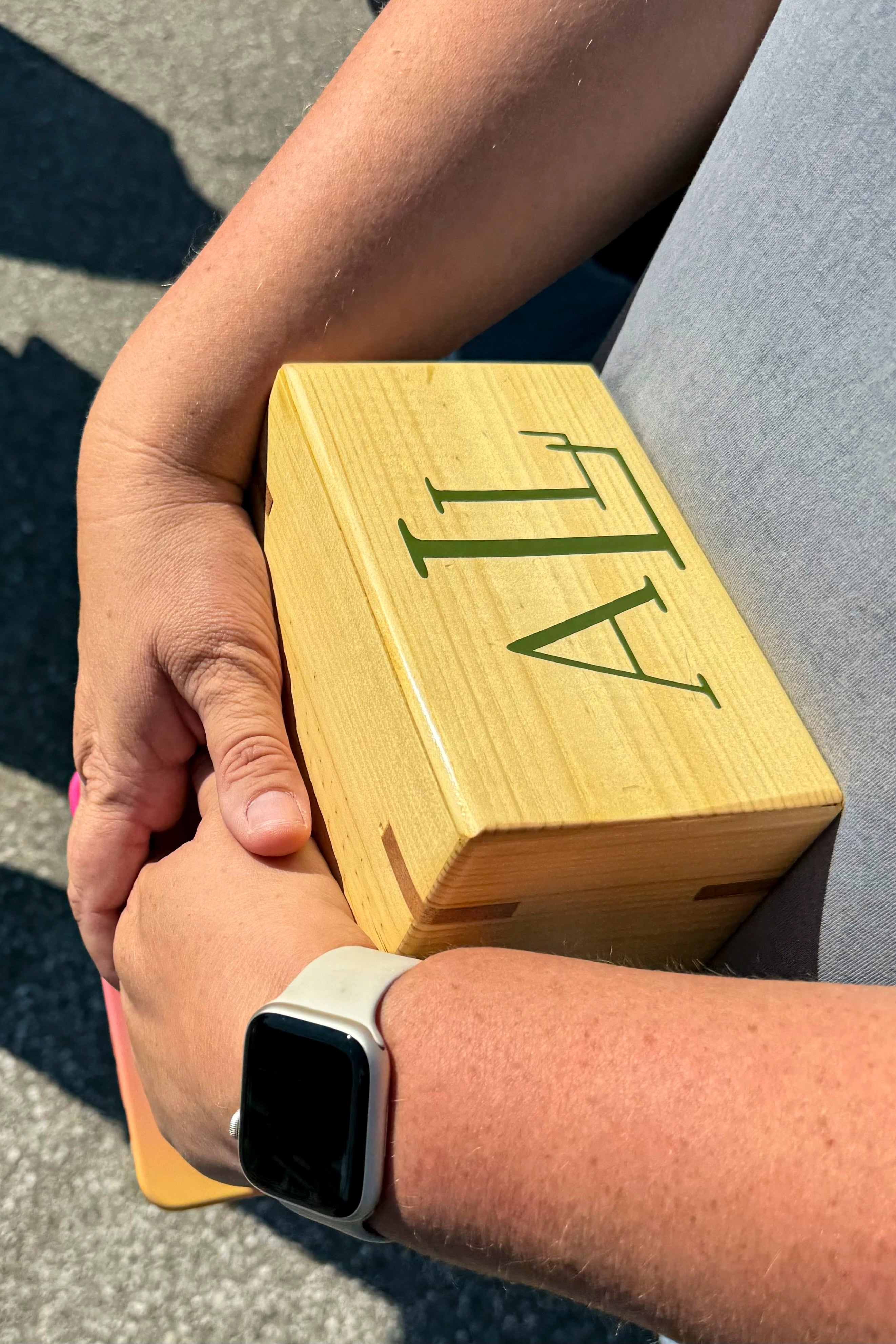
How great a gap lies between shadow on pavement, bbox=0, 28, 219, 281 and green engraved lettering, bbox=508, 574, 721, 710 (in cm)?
145

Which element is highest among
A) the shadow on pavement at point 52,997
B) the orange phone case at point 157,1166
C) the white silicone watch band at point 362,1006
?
the white silicone watch band at point 362,1006

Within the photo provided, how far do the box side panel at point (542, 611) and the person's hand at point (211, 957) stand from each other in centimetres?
17

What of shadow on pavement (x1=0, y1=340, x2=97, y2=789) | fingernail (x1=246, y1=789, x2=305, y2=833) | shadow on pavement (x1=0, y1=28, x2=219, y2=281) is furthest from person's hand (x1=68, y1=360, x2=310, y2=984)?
shadow on pavement (x1=0, y1=28, x2=219, y2=281)

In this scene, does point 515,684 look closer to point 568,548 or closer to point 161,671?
point 568,548

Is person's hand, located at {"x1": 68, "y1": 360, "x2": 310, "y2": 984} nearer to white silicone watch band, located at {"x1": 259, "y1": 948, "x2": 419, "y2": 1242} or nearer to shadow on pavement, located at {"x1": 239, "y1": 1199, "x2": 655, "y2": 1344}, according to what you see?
white silicone watch band, located at {"x1": 259, "y1": 948, "x2": 419, "y2": 1242}

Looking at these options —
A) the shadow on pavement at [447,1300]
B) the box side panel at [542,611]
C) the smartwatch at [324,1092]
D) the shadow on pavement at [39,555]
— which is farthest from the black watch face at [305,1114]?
the shadow on pavement at [39,555]

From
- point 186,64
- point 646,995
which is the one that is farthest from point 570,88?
point 186,64

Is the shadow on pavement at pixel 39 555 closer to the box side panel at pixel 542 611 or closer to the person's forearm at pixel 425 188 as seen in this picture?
the person's forearm at pixel 425 188

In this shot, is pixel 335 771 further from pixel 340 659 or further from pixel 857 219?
pixel 857 219

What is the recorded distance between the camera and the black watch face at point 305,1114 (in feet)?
1.57

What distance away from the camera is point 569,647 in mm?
558

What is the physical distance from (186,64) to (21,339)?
2.43 feet

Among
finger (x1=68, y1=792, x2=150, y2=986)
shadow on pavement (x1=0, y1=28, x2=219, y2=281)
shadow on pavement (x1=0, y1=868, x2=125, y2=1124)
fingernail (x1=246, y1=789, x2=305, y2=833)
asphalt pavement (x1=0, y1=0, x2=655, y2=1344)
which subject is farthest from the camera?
shadow on pavement (x1=0, y1=28, x2=219, y2=281)

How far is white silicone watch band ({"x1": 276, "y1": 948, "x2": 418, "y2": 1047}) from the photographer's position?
1.61 ft
